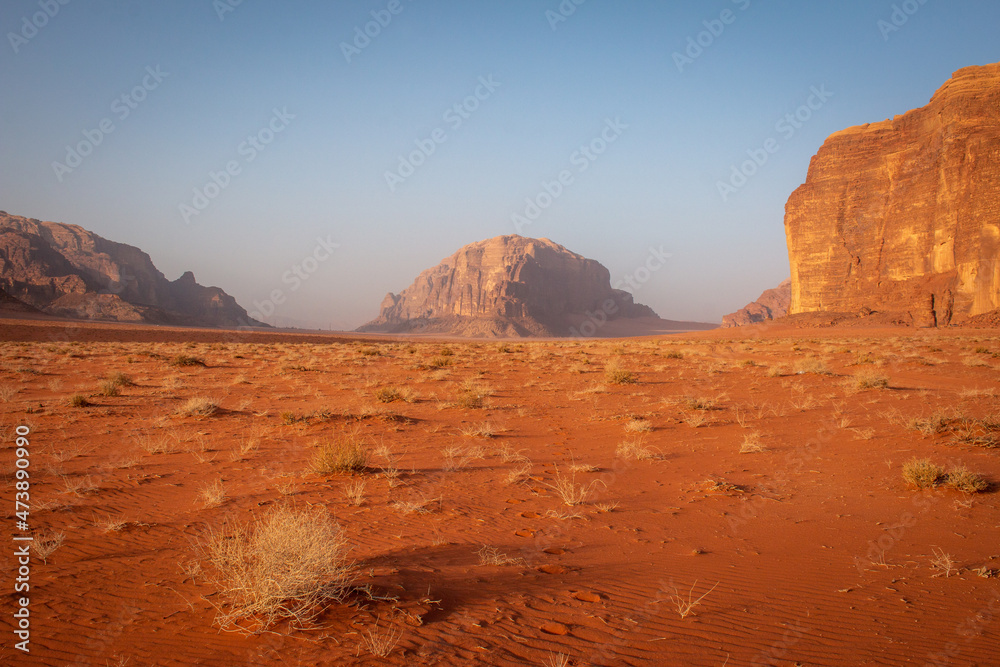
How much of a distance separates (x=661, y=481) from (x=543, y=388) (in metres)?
8.66

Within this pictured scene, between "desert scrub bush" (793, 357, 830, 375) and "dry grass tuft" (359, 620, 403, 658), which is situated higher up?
"desert scrub bush" (793, 357, 830, 375)

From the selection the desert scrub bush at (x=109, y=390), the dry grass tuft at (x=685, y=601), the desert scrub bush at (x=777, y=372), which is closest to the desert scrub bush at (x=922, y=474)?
the dry grass tuft at (x=685, y=601)

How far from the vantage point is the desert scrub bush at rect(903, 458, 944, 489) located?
6.12m

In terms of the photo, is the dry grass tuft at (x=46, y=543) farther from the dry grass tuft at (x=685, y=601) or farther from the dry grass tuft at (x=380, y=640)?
the dry grass tuft at (x=685, y=601)

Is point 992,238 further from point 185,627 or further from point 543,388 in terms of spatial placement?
point 185,627

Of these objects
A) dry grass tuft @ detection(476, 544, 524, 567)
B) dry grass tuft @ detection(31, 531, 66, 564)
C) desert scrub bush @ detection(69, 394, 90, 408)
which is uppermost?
dry grass tuft @ detection(476, 544, 524, 567)

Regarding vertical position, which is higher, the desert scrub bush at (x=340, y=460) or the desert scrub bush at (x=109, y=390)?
the desert scrub bush at (x=340, y=460)

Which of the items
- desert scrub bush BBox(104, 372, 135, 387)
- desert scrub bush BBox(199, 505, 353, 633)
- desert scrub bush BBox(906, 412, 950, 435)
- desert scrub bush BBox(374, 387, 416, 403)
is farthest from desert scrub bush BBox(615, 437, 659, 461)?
desert scrub bush BBox(104, 372, 135, 387)

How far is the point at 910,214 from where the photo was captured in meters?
57.2

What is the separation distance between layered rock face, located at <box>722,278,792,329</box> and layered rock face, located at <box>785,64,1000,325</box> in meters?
75.6

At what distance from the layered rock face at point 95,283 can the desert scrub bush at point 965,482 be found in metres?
102

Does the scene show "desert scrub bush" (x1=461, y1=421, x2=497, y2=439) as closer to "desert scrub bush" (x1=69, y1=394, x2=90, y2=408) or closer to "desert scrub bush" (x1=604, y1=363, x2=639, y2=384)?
"desert scrub bush" (x1=604, y1=363, x2=639, y2=384)

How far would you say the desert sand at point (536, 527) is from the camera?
3.05 m

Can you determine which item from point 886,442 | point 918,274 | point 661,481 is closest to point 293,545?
point 661,481
